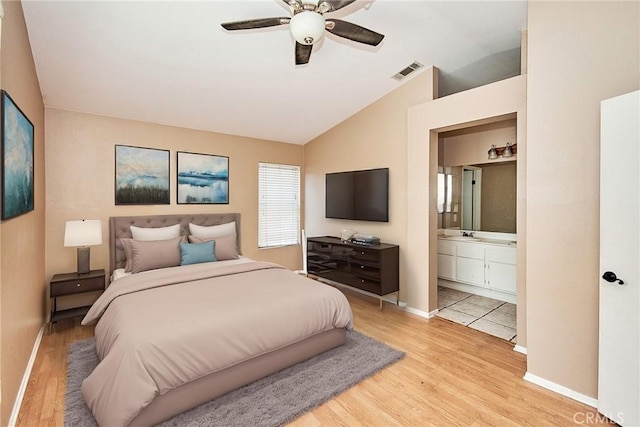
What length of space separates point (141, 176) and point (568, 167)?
15.2 feet

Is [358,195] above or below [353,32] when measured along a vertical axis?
below

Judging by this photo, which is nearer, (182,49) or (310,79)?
(182,49)

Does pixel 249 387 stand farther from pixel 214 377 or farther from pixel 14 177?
pixel 14 177

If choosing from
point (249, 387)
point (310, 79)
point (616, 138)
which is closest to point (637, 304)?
point (616, 138)

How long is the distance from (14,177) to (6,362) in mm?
1173

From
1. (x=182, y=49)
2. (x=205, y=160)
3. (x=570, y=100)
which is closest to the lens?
(x=570, y=100)

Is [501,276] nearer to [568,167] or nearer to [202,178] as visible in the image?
[568,167]

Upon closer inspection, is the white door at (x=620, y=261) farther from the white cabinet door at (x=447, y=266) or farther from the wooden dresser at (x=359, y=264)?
the white cabinet door at (x=447, y=266)

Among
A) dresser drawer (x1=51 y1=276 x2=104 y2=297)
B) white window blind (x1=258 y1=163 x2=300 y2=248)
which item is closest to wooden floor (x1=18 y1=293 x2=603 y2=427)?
dresser drawer (x1=51 y1=276 x2=104 y2=297)

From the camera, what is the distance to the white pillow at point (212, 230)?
431 centimetres

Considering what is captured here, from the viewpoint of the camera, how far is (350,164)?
4.84m

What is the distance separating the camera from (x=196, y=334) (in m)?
2.05

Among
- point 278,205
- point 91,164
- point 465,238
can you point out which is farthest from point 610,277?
point 91,164

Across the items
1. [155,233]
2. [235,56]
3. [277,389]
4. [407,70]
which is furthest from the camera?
[155,233]
